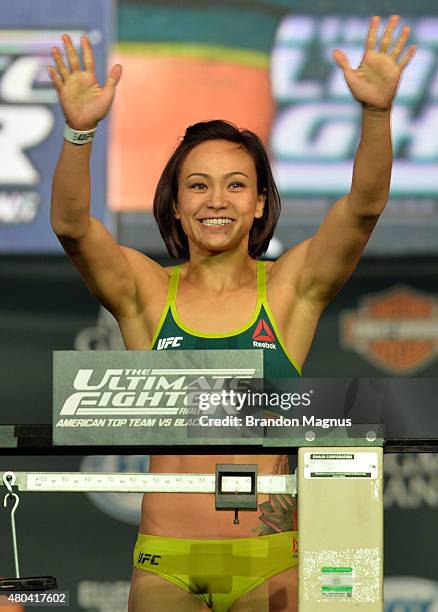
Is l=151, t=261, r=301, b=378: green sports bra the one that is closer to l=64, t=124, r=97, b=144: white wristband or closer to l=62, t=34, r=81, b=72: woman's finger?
l=64, t=124, r=97, b=144: white wristband

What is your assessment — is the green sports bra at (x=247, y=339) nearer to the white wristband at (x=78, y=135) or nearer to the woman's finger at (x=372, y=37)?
the white wristband at (x=78, y=135)

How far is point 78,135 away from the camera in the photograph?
302cm

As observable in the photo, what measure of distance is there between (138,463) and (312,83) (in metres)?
1.51

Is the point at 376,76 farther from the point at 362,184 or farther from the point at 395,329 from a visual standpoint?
the point at 395,329

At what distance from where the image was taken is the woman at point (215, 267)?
9.93 ft

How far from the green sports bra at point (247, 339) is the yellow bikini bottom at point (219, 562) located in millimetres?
422

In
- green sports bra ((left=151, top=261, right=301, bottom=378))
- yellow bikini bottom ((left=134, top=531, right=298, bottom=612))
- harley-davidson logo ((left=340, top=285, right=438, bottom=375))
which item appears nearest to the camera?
yellow bikini bottom ((left=134, top=531, right=298, bottom=612))

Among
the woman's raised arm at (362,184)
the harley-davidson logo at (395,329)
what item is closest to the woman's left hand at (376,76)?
the woman's raised arm at (362,184)

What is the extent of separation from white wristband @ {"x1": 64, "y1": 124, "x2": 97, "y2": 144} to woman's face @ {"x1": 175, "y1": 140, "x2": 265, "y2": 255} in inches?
19.2

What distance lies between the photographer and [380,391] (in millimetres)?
2473

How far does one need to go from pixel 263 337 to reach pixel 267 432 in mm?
934

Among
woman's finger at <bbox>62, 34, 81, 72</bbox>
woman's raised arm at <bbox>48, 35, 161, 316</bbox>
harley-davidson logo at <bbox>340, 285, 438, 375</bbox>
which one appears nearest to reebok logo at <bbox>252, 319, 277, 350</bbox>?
woman's raised arm at <bbox>48, 35, 161, 316</bbox>

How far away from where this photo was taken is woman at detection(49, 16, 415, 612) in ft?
9.93

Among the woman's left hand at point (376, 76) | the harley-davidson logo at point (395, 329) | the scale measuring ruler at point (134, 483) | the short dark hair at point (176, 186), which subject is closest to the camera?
the scale measuring ruler at point (134, 483)
